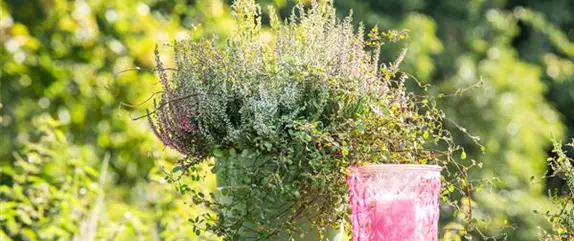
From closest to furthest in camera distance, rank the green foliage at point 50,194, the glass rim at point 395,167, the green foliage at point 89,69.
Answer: the glass rim at point 395,167
the green foliage at point 50,194
the green foliage at point 89,69

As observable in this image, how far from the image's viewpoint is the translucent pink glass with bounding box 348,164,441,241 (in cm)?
180

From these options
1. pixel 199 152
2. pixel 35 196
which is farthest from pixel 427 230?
pixel 35 196

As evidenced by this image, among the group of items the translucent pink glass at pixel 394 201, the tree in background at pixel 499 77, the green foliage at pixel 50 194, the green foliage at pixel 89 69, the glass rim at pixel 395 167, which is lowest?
the translucent pink glass at pixel 394 201

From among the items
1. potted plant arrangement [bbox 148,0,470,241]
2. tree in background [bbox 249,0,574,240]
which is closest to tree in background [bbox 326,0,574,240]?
tree in background [bbox 249,0,574,240]

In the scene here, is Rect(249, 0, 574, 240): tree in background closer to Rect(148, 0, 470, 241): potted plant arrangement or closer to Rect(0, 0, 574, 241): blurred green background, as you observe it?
Rect(0, 0, 574, 241): blurred green background

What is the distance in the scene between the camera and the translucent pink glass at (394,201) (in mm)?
1799

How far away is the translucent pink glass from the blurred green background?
205mm

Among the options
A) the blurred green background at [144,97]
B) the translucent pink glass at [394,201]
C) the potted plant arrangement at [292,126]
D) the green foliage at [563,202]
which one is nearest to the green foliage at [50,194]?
the blurred green background at [144,97]

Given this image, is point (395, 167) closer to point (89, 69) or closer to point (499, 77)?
point (89, 69)

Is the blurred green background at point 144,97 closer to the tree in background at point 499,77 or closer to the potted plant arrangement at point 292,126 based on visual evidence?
the tree in background at point 499,77

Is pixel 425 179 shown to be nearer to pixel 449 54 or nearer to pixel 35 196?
pixel 35 196

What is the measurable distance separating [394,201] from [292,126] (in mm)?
223

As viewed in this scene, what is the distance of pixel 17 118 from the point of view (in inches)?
203

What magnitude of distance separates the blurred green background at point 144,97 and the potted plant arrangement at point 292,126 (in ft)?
0.46
